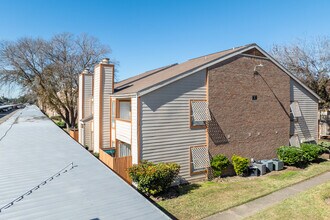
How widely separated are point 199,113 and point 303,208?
7.21m

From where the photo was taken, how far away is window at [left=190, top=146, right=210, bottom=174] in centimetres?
1449

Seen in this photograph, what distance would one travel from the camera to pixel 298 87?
20344mm

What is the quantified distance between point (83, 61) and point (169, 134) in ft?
98.5

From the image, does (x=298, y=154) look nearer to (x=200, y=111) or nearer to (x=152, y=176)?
(x=200, y=111)

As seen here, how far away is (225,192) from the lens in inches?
503

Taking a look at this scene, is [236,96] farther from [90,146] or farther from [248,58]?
[90,146]

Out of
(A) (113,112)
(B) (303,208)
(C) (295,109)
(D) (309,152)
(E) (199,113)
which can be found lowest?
(B) (303,208)

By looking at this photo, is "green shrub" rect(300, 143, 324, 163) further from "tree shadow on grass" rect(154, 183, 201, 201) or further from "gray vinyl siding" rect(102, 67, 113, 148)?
"gray vinyl siding" rect(102, 67, 113, 148)

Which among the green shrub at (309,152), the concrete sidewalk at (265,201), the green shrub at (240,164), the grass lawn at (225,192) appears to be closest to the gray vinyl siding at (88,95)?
the grass lawn at (225,192)

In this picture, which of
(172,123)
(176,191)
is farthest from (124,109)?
(176,191)

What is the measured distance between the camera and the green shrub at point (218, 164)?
14.9 m

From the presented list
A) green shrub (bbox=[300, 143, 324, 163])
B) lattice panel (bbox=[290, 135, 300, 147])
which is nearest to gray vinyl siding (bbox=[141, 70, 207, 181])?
green shrub (bbox=[300, 143, 324, 163])

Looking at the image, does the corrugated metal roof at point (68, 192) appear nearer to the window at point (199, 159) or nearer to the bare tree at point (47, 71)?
the window at point (199, 159)

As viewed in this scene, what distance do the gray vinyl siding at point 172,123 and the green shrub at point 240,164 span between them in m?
2.50
